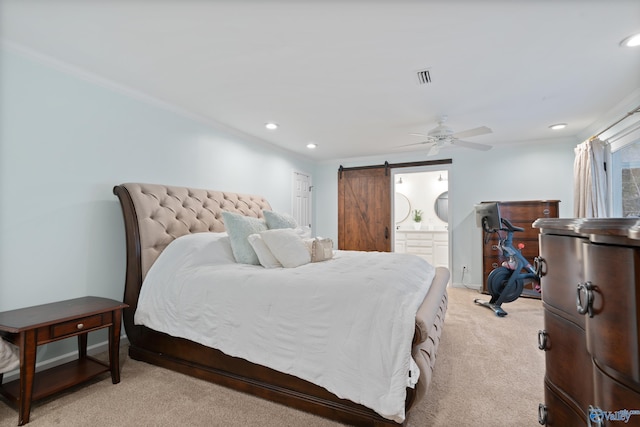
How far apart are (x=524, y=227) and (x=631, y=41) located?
290 centimetres

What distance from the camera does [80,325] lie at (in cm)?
190

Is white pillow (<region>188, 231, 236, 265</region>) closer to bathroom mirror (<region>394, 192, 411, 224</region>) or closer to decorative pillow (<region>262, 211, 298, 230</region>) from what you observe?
decorative pillow (<region>262, 211, 298, 230</region>)

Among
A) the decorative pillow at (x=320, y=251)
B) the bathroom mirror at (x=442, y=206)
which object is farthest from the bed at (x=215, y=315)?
the bathroom mirror at (x=442, y=206)

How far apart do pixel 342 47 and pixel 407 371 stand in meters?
Result: 2.05

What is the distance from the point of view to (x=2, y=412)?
177 cm

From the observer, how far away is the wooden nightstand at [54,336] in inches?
65.4

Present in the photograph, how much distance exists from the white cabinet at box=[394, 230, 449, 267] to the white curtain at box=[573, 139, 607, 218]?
9.03 ft

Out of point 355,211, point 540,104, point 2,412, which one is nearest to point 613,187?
point 540,104

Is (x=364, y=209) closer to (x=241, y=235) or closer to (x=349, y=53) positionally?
(x=241, y=235)

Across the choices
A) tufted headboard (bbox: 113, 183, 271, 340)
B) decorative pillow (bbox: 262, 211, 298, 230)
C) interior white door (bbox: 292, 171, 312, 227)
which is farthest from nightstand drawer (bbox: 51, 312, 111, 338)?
interior white door (bbox: 292, 171, 312, 227)

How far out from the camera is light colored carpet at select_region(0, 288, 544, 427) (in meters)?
1.68

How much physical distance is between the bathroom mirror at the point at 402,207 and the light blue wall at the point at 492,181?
1.91 metres

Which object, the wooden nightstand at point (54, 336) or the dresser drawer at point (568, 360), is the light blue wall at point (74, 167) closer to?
the wooden nightstand at point (54, 336)

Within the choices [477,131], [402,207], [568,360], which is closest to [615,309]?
[568,360]
